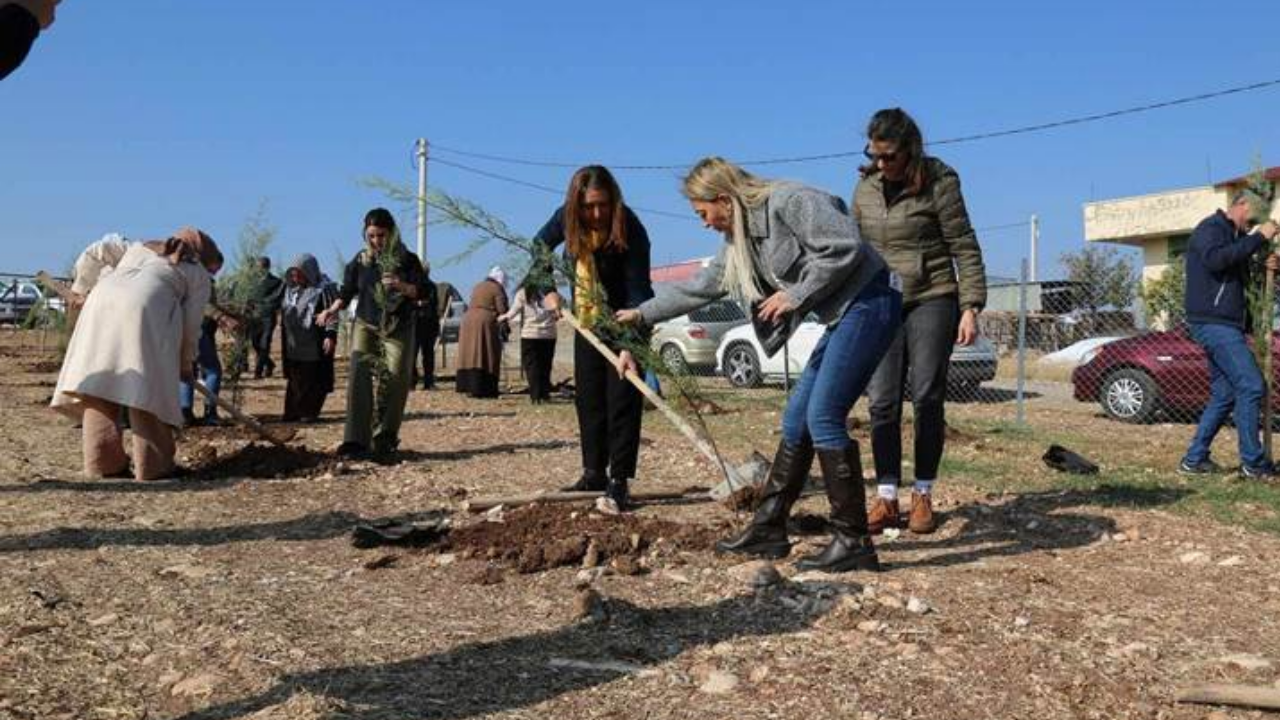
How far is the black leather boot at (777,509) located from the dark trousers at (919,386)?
78 centimetres

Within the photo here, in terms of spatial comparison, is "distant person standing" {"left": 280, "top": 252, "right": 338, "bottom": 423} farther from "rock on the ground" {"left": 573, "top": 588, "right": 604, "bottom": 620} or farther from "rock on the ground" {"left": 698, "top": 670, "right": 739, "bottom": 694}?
"rock on the ground" {"left": 698, "top": 670, "right": 739, "bottom": 694}

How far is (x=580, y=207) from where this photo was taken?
5559 millimetres

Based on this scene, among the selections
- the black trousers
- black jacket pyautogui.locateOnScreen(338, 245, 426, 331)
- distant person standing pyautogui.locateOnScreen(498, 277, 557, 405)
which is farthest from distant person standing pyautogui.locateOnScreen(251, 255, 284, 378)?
the black trousers

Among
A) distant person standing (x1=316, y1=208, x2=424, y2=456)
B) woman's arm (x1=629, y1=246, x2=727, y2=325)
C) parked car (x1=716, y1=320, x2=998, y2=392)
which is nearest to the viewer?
woman's arm (x1=629, y1=246, x2=727, y2=325)

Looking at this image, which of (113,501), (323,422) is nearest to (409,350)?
(113,501)

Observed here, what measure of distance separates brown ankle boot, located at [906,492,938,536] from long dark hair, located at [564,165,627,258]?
1.84 metres

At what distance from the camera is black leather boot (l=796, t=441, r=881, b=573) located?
429 cm

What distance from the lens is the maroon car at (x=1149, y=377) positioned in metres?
12.1

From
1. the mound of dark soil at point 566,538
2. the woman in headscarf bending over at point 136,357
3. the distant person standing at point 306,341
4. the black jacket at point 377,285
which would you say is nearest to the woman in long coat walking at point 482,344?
the distant person standing at point 306,341

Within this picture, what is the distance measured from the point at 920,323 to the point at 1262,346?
11.7ft

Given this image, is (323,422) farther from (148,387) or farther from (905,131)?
(905,131)

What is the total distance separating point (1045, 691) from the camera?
3174 mm

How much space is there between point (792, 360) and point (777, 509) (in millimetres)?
12161

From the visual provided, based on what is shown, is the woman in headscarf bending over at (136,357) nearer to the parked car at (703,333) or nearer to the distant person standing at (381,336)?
the distant person standing at (381,336)
